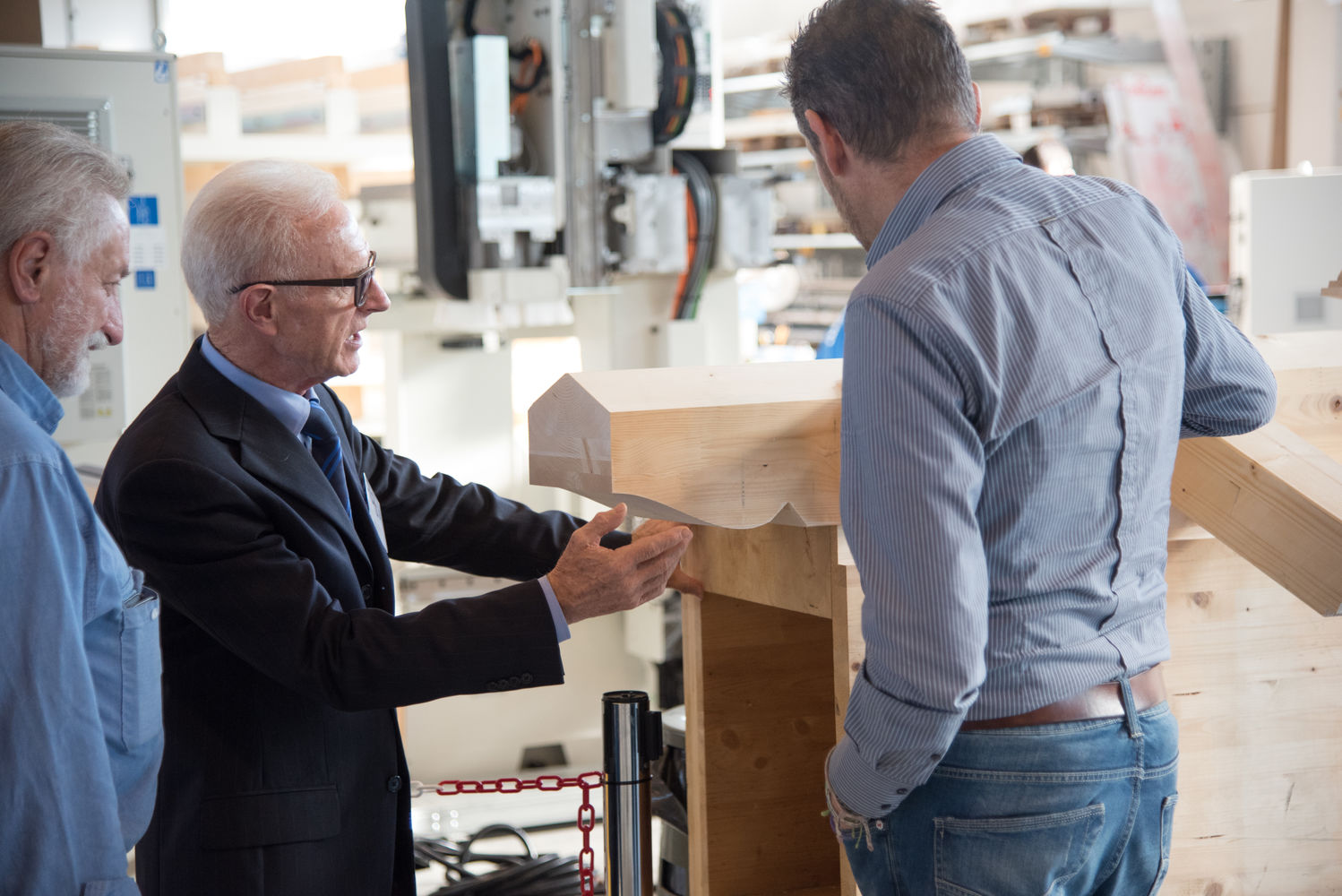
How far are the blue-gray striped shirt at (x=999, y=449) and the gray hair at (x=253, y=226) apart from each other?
2.77 feet

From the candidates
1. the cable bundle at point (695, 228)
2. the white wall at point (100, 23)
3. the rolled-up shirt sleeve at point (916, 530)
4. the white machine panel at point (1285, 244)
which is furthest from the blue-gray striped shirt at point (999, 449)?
the white machine panel at point (1285, 244)

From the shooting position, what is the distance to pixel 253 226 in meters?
1.70

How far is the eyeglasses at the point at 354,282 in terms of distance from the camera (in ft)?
5.58

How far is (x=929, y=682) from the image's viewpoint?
3.63 feet

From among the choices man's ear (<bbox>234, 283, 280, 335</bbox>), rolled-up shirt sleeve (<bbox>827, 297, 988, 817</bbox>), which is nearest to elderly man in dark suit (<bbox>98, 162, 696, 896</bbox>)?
man's ear (<bbox>234, 283, 280, 335</bbox>)

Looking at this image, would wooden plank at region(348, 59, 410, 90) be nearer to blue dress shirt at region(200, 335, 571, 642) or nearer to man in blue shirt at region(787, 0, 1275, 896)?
blue dress shirt at region(200, 335, 571, 642)

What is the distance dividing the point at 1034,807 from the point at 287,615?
0.90 m

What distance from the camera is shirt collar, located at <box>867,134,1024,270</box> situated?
1.21m

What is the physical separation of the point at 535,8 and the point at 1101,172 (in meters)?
3.52

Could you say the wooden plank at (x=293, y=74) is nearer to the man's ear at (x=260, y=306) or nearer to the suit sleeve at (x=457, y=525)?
the suit sleeve at (x=457, y=525)

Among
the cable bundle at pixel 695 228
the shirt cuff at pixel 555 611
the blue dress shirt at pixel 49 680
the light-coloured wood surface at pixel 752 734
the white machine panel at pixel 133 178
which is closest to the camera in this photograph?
the blue dress shirt at pixel 49 680

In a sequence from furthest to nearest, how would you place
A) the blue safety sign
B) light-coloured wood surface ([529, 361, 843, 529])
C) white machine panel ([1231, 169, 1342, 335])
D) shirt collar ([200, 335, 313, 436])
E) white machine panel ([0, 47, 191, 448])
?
white machine panel ([1231, 169, 1342, 335])
the blue safety sign
white machine panel ([0, 47, 191, 448])
shirt collar ([200, 335, 313, 436])
light-coloured wood surface ([529, 361, 843, 529])

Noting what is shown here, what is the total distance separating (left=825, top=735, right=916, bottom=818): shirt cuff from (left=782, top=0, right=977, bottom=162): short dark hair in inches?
23.3

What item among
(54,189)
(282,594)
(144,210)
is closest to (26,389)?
(54,189)
